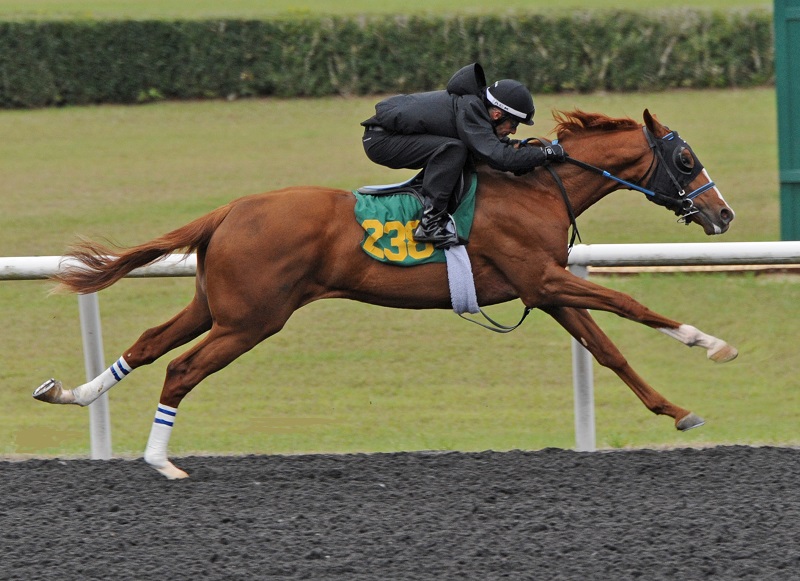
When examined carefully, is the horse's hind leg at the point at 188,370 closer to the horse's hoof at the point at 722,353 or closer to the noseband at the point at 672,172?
the noseband at the point at 672,172

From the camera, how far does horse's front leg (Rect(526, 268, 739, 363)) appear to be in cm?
499

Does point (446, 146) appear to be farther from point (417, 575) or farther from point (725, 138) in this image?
point (725, 138)

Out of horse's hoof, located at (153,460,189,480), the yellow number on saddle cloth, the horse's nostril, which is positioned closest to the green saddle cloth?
the yellow number on saddle cloth

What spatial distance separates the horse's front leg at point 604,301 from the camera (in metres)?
4.99

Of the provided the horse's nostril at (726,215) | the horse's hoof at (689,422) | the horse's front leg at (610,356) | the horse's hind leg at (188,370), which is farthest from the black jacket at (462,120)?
the horse's hoof at (689,422)

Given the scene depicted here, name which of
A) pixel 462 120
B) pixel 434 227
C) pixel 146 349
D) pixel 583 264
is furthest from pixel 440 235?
pixel 146 349

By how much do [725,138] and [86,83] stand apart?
8931 mm

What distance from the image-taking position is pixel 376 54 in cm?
1753

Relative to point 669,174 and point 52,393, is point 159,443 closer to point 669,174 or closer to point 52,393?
point 52,393

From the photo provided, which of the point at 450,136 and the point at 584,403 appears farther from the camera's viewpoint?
the point at 584,403

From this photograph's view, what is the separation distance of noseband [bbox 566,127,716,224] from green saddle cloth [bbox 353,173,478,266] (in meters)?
0.59

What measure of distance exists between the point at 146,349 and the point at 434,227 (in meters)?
1.36

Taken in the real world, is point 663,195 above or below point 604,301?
above

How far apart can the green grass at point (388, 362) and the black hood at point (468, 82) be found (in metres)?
1.78
